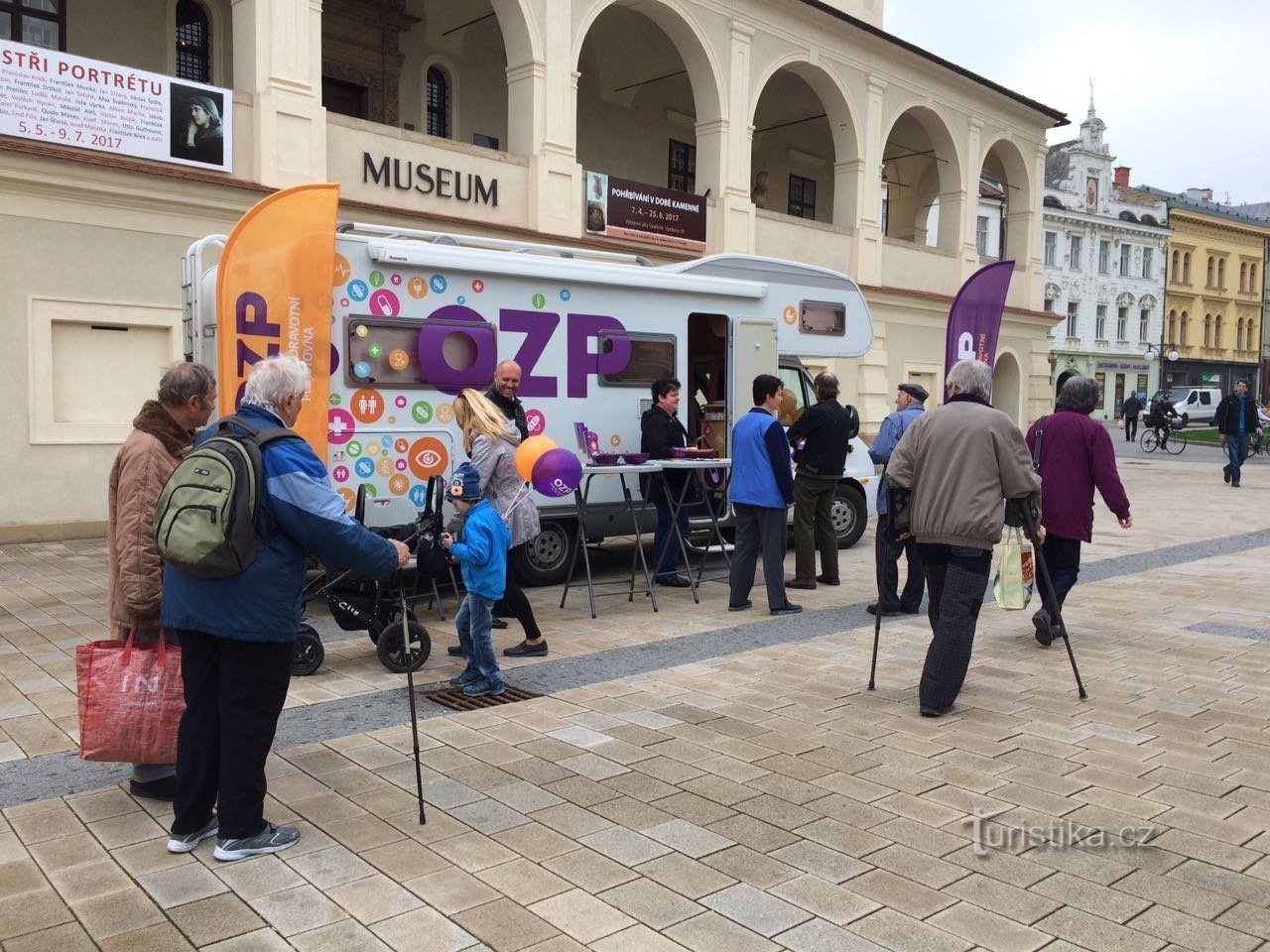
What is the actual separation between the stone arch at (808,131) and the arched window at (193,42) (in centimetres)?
945

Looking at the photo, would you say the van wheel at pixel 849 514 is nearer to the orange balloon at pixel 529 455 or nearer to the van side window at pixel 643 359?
the van side window at pixel 643 359

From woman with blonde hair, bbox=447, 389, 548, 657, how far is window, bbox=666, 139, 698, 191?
18.3 metres

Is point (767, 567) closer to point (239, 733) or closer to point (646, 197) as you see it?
point (239, 733)

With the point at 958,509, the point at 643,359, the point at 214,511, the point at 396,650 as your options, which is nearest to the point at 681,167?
the point at 643,359

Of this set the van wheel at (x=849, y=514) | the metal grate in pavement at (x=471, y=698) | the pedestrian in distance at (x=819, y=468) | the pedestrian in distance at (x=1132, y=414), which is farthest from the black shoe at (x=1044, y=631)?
the pedestrian in distance at (x=1132, y=414)

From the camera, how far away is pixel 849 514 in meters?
11.6

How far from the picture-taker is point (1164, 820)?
4.07 m

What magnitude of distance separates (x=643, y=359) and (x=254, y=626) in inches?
260

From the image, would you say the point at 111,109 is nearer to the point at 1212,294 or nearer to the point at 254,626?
the point at 254,626

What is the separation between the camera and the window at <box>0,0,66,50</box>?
44.1 feet

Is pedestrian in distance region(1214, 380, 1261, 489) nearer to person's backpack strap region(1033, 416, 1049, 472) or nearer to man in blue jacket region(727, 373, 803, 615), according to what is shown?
person's backpack strap region(1033, 416, 1049, 472)

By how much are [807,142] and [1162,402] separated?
12.5 meters

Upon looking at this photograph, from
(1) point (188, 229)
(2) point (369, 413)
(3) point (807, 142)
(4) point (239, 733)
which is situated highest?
(3) point (807, 142)

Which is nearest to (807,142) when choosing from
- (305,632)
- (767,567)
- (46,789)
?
(767,567)
